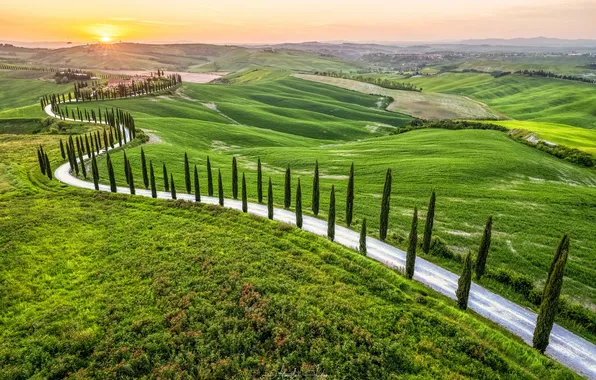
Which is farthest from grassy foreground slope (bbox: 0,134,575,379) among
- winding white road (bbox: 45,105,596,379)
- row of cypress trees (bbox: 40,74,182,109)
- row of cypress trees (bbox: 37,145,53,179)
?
row of cypress trees (bbox: 40,74,182,109)

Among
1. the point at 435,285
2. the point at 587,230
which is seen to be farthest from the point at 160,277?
the point at 587,230

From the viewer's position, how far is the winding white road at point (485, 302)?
28781 mm

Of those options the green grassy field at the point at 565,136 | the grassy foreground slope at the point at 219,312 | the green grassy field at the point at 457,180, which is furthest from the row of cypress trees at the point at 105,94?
the green grassy field at the point at 565,136

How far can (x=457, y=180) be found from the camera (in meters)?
68.6

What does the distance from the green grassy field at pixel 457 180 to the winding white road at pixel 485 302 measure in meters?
2.82

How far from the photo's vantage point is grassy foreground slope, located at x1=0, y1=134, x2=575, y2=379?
25344 millimetres

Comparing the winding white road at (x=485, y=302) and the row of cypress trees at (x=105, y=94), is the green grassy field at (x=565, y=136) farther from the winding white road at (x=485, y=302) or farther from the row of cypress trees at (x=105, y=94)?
the row of cypress trees at (x=105, y=94)

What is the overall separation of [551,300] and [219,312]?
86.6 feet

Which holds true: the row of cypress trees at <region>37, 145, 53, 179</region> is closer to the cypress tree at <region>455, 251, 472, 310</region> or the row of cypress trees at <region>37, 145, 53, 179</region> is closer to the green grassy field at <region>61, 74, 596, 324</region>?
the green grassy field at <region>61, 74, 596, 324</region>

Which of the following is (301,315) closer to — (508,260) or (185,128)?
(508,260)

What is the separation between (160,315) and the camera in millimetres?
29484

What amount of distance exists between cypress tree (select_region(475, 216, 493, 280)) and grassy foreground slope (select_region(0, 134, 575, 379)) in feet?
24.1

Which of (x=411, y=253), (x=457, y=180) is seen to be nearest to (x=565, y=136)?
(x=457, y=180)

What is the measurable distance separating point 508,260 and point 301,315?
28.5 metres
